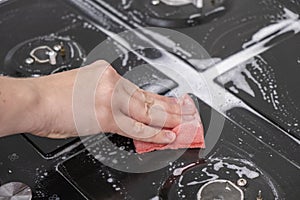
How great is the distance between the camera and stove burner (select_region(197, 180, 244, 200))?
1019 millimetres

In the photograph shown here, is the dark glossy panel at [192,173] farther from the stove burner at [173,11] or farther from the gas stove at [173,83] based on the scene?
the stove burner at [173,11]

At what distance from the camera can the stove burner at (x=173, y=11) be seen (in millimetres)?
1411

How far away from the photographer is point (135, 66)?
4.25 ft

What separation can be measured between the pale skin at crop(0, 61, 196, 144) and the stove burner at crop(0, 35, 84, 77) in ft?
0.56

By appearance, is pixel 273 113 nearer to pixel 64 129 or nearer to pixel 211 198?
pixel 211 198

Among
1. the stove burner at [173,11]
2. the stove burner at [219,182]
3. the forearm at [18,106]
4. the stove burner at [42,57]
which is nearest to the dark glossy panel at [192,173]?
the stove burner at [219,182]

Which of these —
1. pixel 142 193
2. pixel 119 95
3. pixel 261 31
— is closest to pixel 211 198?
pixel 142 193

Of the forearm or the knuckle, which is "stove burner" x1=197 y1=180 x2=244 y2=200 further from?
the forearm

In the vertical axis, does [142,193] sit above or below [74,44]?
below

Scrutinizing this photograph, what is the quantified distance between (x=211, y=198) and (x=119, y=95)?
24 centimetres

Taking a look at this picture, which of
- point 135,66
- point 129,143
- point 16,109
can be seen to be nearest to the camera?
point 16,109

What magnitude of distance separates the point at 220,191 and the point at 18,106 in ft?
1.16

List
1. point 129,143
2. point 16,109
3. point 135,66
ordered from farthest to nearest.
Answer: point 135,66 → point 129,143 → point 16,109

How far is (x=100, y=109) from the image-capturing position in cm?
108
